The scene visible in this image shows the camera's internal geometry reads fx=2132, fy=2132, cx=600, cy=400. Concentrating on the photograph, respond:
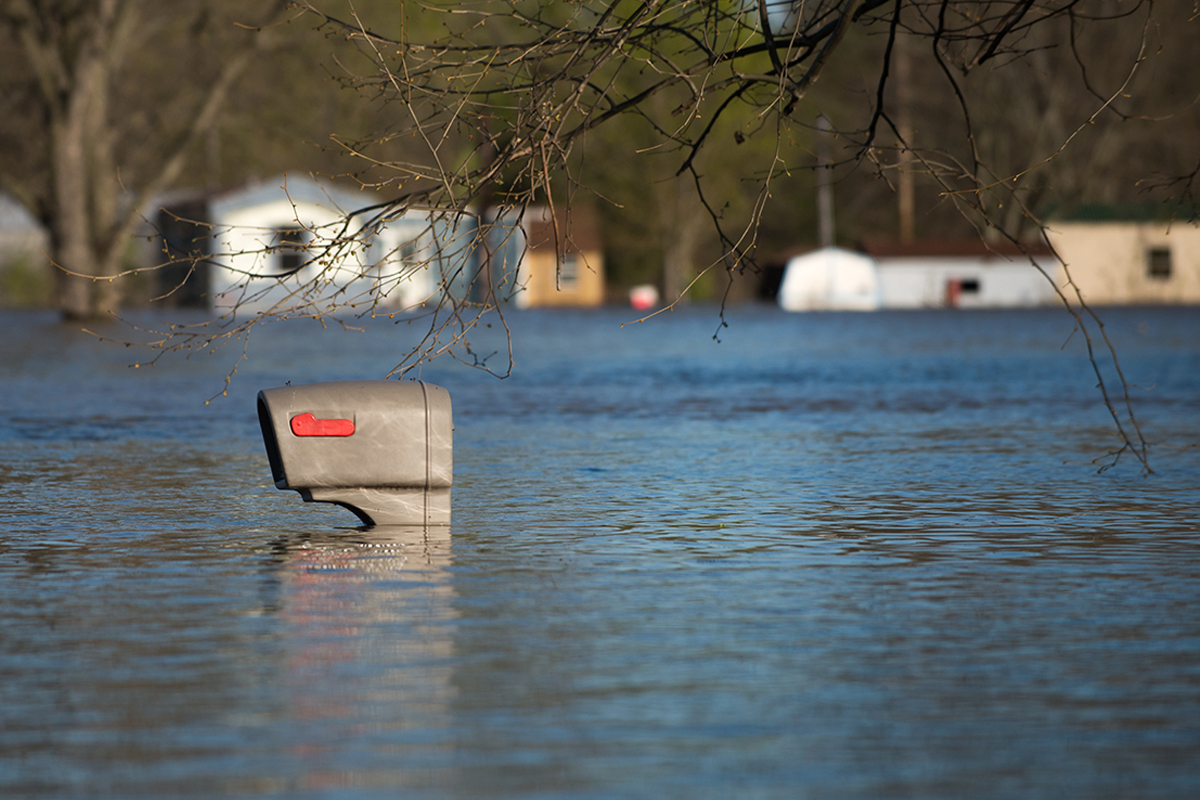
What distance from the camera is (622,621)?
895 centimetres

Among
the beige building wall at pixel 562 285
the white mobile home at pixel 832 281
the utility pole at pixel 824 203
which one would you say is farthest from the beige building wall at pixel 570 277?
the white mobile home at pixel 832 281

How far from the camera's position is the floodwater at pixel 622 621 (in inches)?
249

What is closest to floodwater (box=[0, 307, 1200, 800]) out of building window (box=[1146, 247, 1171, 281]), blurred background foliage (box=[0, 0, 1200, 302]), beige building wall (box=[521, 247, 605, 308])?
blurred background foliage (box=[0, 0, 1200, 302])

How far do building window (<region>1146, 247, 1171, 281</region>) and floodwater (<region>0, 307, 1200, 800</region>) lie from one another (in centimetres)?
6677

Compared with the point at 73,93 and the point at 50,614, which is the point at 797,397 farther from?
the point at 73,93

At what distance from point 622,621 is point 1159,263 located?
262 ft

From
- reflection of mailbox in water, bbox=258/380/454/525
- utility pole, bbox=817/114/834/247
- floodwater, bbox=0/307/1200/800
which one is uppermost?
utility pole, bbox=817/114/834/247

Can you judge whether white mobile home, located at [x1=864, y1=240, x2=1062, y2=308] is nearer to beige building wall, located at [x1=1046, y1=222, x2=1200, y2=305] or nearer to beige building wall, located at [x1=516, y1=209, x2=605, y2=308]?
beige building wall, located at [x1=1046, y1=222, x2=1200, y2=305]

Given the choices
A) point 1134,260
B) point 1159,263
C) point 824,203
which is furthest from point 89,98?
point 1159,263

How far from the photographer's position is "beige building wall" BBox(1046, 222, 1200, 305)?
84.1 metres

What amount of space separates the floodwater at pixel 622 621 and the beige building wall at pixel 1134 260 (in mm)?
65269

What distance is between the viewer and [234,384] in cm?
2959

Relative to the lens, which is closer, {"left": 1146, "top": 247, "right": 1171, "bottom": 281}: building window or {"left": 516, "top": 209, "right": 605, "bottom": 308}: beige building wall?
{"left": 1146, "top": 247, "right": 1171, "bottom": 281}: building window

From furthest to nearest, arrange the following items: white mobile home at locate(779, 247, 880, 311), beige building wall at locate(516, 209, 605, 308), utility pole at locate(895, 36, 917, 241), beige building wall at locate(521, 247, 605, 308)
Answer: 1. beige building wall at locate(521, 247, 605, 308)
2. beige building wall at locate(516, 209, 605, 308)
3. white mobile home at locate(779, 247, 880, 311)
4. utility pole at locate(895, 36, 917, 241)
